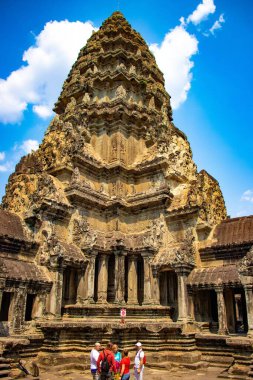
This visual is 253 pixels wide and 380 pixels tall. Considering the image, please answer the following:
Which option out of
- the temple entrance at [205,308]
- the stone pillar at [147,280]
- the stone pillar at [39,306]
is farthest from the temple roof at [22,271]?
the temple entrance at [205,308]

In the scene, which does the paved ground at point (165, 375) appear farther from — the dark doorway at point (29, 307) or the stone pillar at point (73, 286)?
the stone pillar at point (73, 286)

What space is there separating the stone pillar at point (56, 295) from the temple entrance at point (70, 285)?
1928 millimetres

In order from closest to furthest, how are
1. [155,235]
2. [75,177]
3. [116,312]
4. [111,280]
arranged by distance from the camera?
[116,312] → [155,235] → [75,177] → [111,280]

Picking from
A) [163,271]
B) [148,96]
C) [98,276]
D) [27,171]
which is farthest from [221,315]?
[148,96]

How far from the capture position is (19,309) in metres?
13.7

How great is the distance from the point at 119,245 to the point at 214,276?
5086mm

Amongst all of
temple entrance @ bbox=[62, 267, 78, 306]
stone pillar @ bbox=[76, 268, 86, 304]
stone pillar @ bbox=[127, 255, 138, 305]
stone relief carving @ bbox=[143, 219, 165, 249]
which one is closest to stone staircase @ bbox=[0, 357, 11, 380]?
stone pillar @ bbox=[76, 268, 86, 304]

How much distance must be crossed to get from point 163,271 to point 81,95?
14.1 metres

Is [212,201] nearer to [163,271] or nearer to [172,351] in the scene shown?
[163,271]

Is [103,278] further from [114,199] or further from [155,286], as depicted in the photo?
[114,199]

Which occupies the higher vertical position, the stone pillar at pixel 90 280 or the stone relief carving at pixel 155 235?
the stone relief carving at pixel 155 235

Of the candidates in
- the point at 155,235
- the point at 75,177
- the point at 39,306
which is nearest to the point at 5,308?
the point at 39,306

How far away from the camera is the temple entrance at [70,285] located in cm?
1717

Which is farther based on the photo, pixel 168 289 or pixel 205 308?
pixel 168 289
